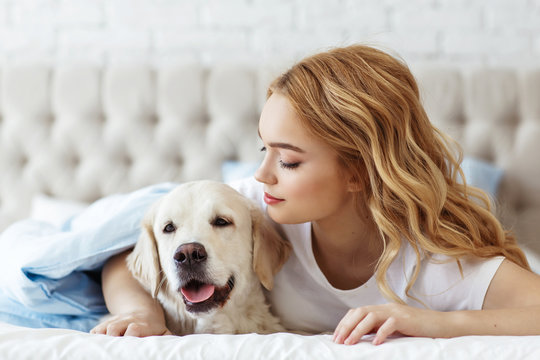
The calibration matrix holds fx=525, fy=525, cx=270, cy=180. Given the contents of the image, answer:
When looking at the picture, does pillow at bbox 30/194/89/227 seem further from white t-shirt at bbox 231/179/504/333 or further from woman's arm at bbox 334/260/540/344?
woman's arm at bbox 334/260/540/344

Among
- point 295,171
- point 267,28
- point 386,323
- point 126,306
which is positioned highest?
point 267,28

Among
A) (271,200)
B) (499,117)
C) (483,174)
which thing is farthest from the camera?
(499,117)

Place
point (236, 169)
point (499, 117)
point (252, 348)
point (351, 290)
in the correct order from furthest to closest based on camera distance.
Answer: point (499, 117)
point (236, 169)
point (351, 290)
point (252, 348)

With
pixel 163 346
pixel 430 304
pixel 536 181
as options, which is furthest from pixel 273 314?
pixel 536 181

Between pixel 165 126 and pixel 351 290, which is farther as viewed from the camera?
pixel 165 126

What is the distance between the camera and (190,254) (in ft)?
4.23

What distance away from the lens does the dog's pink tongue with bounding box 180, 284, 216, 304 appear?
1.34 meters

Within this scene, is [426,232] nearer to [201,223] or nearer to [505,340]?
[505,340]

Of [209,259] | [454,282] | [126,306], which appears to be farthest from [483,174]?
[126,306]

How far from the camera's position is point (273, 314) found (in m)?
1.58

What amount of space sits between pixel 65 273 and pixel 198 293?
0.48 metres

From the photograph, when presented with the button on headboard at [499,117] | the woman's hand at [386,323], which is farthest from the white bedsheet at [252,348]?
the button on headboard at [499,117]

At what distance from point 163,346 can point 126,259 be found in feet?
1.81

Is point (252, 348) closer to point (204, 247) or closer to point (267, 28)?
point (204, 247)
